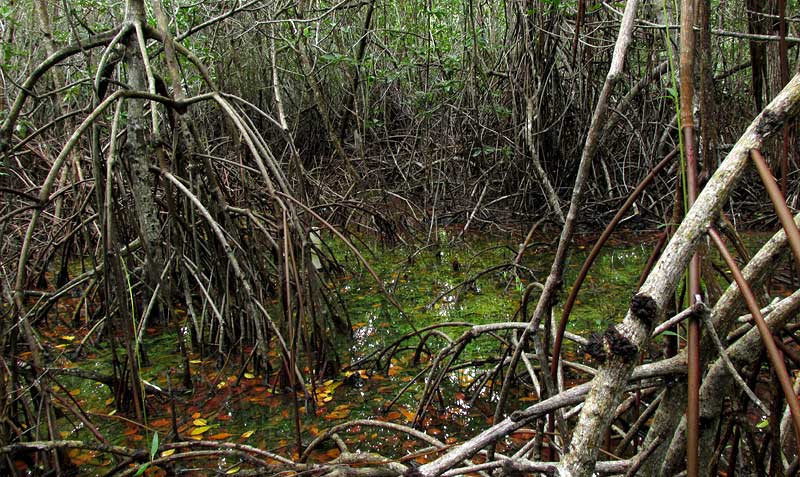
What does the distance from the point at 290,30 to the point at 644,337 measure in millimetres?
5960

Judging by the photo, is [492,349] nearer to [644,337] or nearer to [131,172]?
[131,172]

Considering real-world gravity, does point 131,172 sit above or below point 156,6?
below

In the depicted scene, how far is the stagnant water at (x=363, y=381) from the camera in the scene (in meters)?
2.31

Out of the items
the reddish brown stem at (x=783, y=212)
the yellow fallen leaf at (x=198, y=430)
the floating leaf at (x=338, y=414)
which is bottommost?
the floating leaf at (x=338, y=414)

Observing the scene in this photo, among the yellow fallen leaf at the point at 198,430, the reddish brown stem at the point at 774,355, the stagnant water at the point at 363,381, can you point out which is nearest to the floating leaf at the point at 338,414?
the stagnant water at the point at 363,381

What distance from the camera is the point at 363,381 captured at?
2746 millimetres

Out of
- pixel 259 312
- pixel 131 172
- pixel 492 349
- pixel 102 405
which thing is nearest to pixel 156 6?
pixel 131 172

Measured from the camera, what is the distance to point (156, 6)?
2742mm

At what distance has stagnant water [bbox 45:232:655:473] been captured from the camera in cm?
231

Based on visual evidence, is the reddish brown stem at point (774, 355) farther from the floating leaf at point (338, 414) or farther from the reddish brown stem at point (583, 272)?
the floating leaf at point (338, 414)

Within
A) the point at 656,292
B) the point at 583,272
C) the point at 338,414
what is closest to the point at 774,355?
the point at 656,292

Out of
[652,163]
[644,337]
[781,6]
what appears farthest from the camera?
[652,163]

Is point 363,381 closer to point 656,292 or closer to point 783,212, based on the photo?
point 656,292

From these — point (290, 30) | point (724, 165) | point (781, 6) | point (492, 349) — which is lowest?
point (492, 349)
